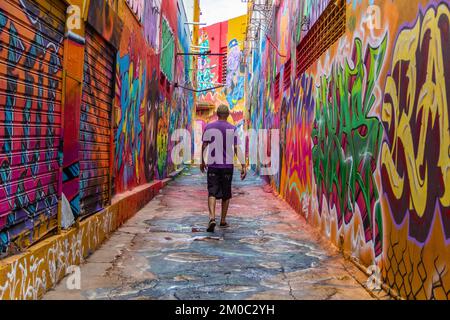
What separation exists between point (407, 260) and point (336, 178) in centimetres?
237

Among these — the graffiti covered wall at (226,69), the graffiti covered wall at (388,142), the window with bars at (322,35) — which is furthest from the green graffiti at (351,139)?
the graffiti covered wall at (226,69)

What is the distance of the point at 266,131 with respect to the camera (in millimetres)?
15727

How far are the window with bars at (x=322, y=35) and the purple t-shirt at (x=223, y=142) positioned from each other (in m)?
1.77

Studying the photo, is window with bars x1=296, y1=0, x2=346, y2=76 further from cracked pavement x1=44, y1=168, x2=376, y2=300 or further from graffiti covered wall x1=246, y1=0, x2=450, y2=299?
cracked pavement x1=44, y1=168, x2=376, y2=300

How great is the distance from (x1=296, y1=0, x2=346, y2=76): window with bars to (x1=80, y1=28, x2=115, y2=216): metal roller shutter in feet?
9.76

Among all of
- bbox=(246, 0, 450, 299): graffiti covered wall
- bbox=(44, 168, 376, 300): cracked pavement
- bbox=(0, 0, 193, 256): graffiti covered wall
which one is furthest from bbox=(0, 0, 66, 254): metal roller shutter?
bbox=(246, 0, 450, 299): graffiti covered wall

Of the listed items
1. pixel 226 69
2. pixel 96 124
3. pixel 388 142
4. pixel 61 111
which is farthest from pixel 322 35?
pixel 226 69

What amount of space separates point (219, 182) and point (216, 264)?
2.41 metres

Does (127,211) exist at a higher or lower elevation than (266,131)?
lower

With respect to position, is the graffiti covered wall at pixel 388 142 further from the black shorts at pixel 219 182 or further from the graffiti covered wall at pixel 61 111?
the graffiti covered wall at pixel 61 111

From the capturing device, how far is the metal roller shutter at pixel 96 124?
5387mm

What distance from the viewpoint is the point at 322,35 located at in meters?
7.09
